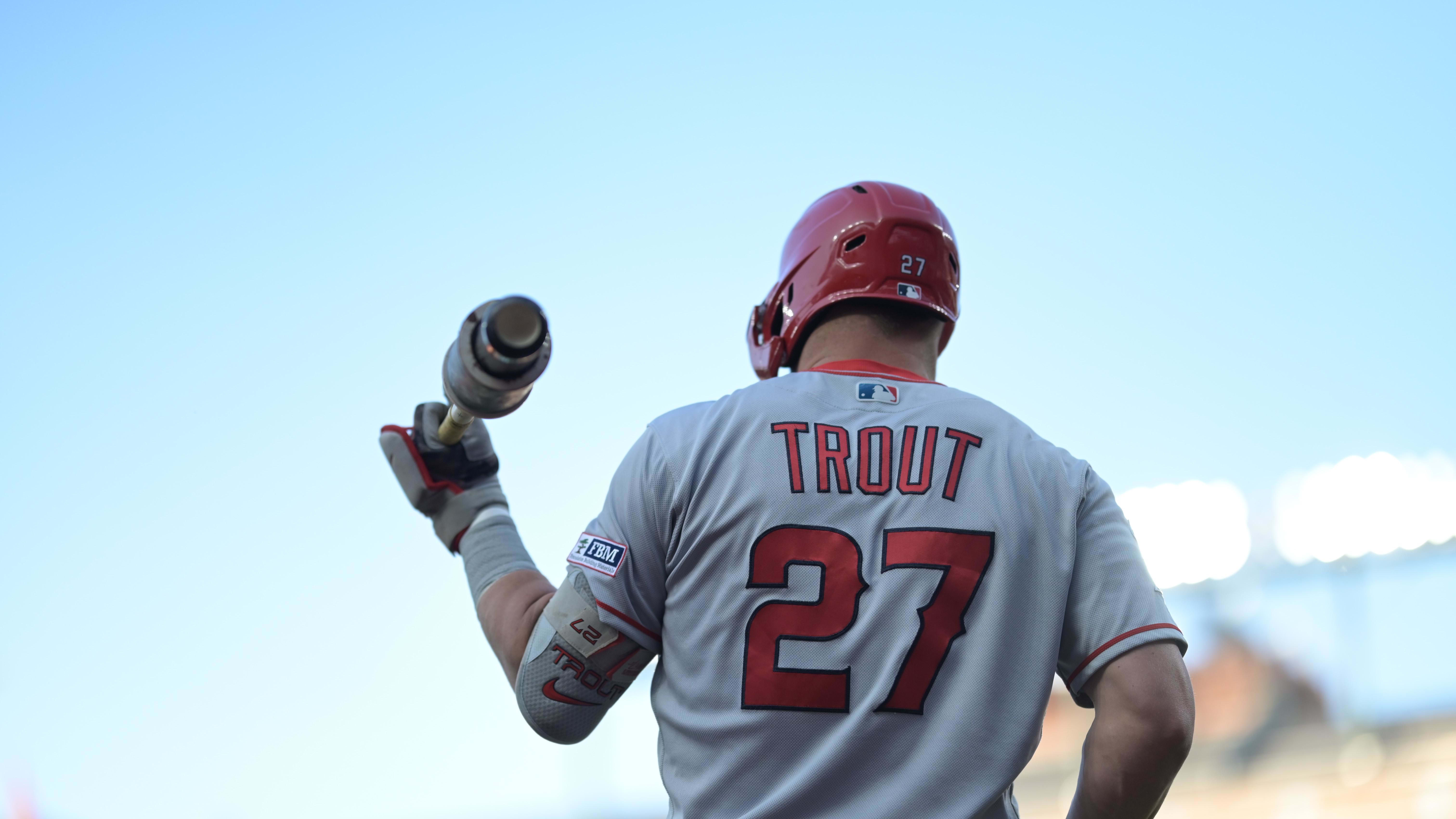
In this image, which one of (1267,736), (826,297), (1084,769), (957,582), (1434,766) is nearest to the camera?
(957,582)

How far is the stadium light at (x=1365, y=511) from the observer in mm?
28094

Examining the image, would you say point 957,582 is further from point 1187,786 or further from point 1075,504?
point 1187,786

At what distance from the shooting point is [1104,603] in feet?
7.24

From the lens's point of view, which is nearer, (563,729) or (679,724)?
(679,724)

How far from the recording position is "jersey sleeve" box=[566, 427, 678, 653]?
2193 mm

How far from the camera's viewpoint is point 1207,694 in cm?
2886

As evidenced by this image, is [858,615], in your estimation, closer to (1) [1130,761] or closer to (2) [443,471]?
(1) [1130,761]

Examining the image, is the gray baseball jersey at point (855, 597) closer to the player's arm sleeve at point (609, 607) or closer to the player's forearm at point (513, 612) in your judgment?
the player's arm sleeve at point (609, 607)

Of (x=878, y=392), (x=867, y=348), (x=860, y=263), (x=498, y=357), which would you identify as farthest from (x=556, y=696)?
(x=860, y=263)

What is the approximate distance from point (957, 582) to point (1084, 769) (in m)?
0.47

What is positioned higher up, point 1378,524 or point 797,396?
point 1378,524

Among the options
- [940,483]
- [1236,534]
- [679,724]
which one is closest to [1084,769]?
[940,483]

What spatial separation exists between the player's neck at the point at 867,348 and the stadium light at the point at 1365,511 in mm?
29120

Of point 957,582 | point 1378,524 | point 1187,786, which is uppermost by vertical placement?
point 1378,524
